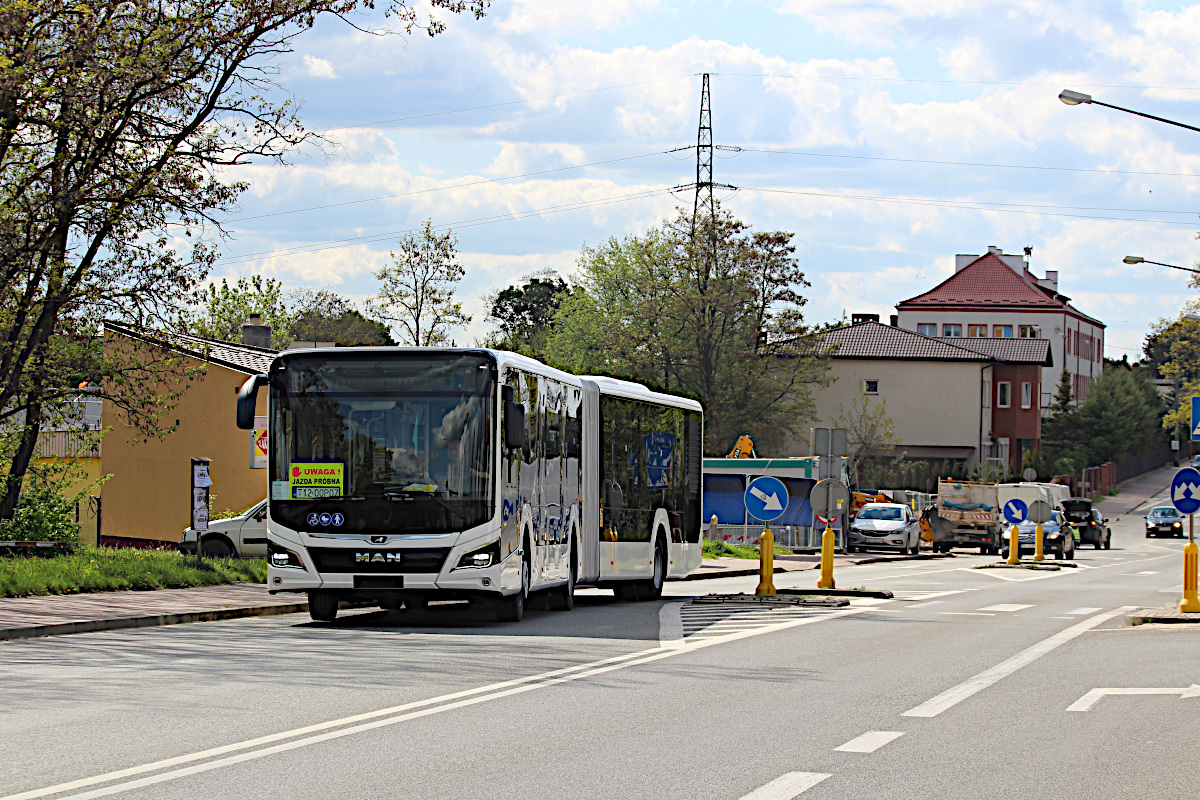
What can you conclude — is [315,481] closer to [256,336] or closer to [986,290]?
[256,336]

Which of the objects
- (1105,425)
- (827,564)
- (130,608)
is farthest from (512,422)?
(1105,425)

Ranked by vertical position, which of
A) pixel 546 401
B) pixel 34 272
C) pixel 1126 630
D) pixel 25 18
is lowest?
pixel 1126 630

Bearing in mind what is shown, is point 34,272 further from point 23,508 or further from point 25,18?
point 23,508

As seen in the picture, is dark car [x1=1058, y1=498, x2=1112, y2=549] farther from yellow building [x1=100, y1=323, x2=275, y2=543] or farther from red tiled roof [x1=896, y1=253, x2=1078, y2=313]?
red tiled roof [x1=896, y1=253, x2=1078, y2=313]

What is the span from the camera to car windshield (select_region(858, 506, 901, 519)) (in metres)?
48.1

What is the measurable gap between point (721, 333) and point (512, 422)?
55.9m

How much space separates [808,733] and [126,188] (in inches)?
736

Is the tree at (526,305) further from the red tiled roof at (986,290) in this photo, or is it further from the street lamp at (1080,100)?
the street lamp at (1080,100)

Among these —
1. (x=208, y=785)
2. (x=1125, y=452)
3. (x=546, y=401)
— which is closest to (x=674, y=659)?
(x=546, y=401)

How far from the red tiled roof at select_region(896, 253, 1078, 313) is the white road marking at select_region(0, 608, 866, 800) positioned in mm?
107916

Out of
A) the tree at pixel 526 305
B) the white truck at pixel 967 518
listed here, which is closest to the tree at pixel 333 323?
the tree at pixel 526 305

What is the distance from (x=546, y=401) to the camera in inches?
722

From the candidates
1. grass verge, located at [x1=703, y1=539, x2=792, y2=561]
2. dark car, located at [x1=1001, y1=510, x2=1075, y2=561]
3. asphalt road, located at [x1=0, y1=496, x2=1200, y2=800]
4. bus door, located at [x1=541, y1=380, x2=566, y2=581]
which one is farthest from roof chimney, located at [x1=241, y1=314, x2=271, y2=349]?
asphalt road, located at [x1=0, y1=496, x2=1200, y2=800]

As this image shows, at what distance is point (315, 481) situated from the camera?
16.3 meters
